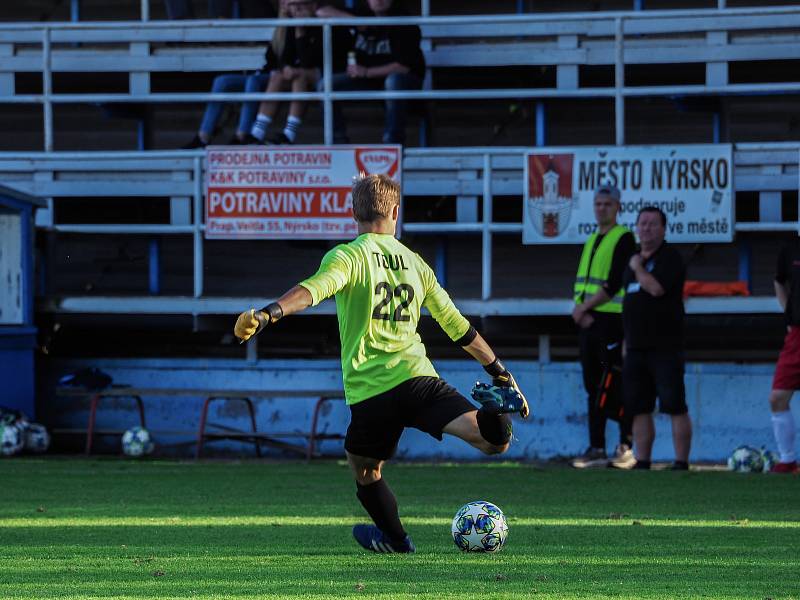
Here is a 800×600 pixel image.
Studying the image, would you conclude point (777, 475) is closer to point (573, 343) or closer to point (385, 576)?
point (573, 343)

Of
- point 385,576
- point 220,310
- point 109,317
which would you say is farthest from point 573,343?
point 385,576

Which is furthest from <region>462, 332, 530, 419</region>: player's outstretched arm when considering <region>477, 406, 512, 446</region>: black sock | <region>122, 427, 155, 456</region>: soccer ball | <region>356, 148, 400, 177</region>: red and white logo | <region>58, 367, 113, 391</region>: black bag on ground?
<region>58, 367, 113, 391</region>: black bag on ground

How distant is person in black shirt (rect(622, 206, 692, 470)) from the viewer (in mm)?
11906

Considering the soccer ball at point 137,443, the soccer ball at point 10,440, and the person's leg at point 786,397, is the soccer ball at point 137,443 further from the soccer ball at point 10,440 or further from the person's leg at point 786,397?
the person's leg at point 786,397

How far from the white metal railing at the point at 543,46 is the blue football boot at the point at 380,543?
736 centimetres

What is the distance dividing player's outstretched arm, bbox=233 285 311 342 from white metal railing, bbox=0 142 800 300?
7680 mm

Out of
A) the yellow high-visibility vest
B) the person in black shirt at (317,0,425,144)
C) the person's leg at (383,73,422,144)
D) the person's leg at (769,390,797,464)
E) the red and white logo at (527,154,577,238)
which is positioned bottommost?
the person's leg at (769,390,797,464)

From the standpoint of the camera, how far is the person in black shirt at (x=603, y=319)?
1244cm

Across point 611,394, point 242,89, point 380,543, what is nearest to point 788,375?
point 611,394

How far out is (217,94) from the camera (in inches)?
577

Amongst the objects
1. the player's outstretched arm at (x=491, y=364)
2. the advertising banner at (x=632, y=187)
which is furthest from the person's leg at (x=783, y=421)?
the player's outstretched arm at (x=491, y=364)

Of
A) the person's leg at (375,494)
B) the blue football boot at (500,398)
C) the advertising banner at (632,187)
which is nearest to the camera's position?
the blue football boot at (500,398)

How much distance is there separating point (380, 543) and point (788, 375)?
5.85 meters

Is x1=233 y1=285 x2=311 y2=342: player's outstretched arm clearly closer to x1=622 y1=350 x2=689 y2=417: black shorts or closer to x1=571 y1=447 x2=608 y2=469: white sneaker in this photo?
x1=622 y1=350 x2=689 y2=417: black shorts
